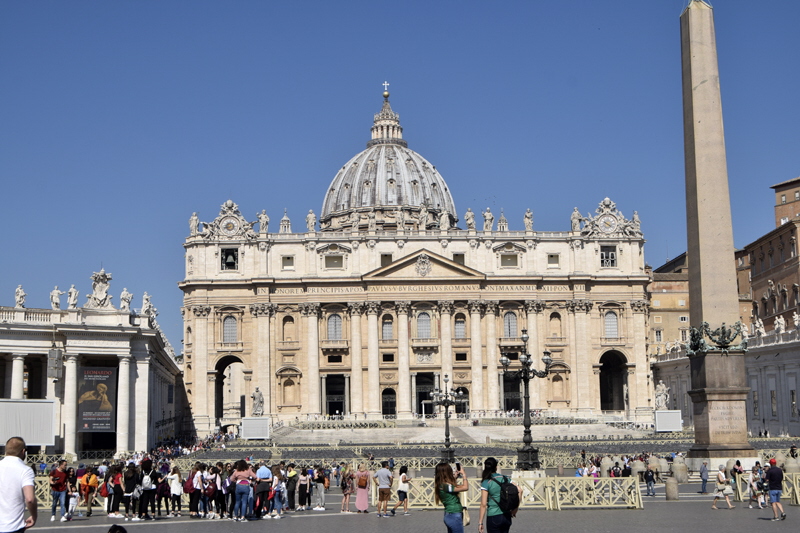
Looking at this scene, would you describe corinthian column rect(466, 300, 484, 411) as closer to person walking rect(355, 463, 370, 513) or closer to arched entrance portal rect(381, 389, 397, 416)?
arched entrance portal rect(381, 389, 397, 416)

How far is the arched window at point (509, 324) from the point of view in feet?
295

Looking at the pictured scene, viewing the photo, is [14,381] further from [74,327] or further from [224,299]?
[224,299]

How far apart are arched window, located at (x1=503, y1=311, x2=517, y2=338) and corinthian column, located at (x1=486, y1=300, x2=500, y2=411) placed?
104 centimetres

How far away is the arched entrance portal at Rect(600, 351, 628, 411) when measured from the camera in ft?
306

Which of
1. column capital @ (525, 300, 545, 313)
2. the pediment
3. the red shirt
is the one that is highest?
the pediment

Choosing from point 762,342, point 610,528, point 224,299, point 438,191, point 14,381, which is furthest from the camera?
point 438,191

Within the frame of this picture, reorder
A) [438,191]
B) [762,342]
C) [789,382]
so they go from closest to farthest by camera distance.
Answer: [789,382] < [762,342] < [438,191]

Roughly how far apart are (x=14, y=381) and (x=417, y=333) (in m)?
45.3

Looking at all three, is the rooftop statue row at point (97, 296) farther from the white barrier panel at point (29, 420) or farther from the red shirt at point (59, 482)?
the red shirt at point (59, 482)

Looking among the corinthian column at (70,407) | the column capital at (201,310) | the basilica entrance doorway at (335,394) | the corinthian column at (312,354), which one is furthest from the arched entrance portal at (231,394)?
the corinthian column at (70,407)

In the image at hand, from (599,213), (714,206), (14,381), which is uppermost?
(599,213)

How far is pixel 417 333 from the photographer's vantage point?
8944 centimetres

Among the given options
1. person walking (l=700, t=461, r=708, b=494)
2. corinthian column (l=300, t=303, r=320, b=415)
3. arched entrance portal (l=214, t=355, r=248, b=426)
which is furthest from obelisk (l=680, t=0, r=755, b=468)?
arched entrance portal (l=214, t=355, r=248, b=426)

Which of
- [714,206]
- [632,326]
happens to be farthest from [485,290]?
[714,206]
